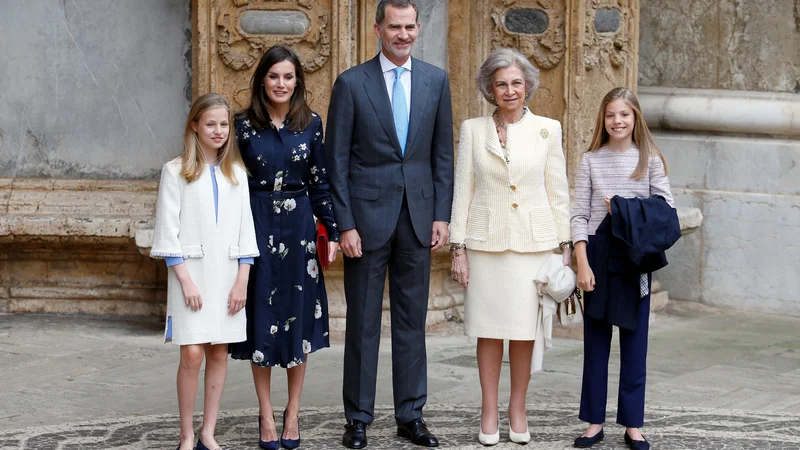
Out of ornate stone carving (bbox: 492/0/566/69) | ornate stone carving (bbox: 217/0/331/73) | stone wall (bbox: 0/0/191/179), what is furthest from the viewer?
stone wall (bbox: 0/0/191/179)

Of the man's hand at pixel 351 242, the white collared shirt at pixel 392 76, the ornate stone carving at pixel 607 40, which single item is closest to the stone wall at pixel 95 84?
the ornate stone carving at pixel 607 40

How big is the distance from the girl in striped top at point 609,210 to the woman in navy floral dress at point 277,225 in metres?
1.16

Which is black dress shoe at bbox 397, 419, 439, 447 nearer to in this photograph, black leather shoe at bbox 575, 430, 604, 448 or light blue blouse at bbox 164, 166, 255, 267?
black leather shoe at bbox 575, 430, 604, 448

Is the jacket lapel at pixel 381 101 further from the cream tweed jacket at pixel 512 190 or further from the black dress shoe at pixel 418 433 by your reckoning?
the black dress shoe at pixel 418 433

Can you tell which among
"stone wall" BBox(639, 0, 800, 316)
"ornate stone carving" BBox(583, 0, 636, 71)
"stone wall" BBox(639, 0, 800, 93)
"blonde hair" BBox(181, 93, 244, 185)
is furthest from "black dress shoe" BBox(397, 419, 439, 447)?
"stone wall" BBox(639, 0, 800, 93)

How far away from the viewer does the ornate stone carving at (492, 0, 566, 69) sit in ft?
27.6

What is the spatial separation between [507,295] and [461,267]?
0.75 ft

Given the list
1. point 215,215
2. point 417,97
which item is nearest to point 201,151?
point 215,215

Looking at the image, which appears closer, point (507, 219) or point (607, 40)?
point (507, 219)

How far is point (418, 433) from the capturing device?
5723mm

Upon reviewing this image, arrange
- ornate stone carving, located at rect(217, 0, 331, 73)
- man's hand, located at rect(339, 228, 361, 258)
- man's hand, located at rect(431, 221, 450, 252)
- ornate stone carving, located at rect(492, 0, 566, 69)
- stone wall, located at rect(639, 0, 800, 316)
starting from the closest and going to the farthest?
1. man's hand, located at rect(339, 228, 361, 258)
2. man's hand, located at rect(431, 221, 450, 252)
3. ornate stone carving, located at rect(217, 0, 331, 73)
4. ornate stone carving, located at rect(492, 0, 566, 69)
5. stone wall, located at rect(639, 0, 800, 316)

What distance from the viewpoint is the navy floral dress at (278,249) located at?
561 cm

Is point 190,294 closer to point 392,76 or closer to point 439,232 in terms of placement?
point 439,232

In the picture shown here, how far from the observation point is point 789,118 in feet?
30.5
